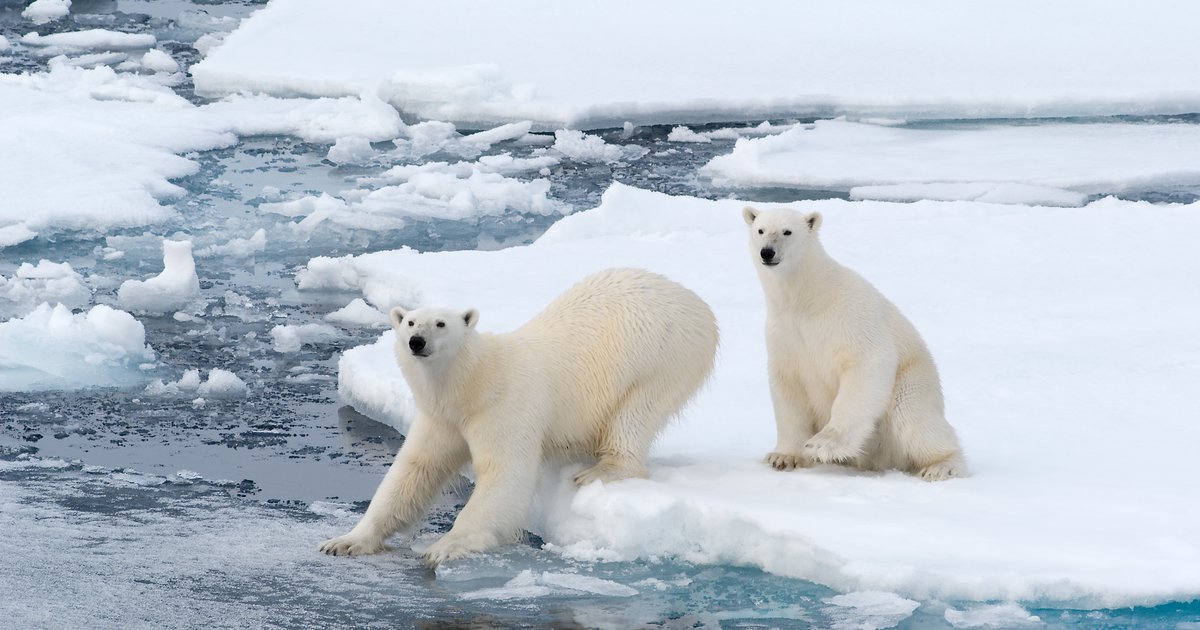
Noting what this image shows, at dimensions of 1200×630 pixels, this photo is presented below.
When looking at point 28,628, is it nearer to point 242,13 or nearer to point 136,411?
Result: point 136,411

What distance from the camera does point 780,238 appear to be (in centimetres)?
450

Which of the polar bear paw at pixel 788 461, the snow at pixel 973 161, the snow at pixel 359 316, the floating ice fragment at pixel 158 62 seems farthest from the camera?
the floating ice fragment at pixel 158 62

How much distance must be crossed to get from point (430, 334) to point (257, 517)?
1009mm

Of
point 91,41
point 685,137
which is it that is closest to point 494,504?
point 685,137

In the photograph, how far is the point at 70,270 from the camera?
7.85m

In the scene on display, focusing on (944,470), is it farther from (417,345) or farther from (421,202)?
(421,202)

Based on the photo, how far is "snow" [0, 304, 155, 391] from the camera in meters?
6.44

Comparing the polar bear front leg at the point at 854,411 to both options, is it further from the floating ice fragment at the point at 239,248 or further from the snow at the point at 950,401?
the floating ice fragment at the point at 239,248

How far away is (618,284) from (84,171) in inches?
245

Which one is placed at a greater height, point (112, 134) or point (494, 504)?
point (112, 134)

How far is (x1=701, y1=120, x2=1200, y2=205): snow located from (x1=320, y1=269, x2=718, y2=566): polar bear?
5246mm

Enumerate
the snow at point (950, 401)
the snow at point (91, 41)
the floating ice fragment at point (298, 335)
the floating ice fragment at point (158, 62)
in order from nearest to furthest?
1. the snow at point (950, 401)
2. the floating ice fragment at point (298, 335)
3. the floating ice fragment at point (158, 62)
4. the snow at point (91, 41)

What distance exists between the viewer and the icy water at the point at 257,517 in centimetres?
373

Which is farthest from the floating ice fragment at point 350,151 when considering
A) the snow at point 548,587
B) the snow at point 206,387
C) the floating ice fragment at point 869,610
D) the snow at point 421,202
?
the floating ice fragment at point 869,610
